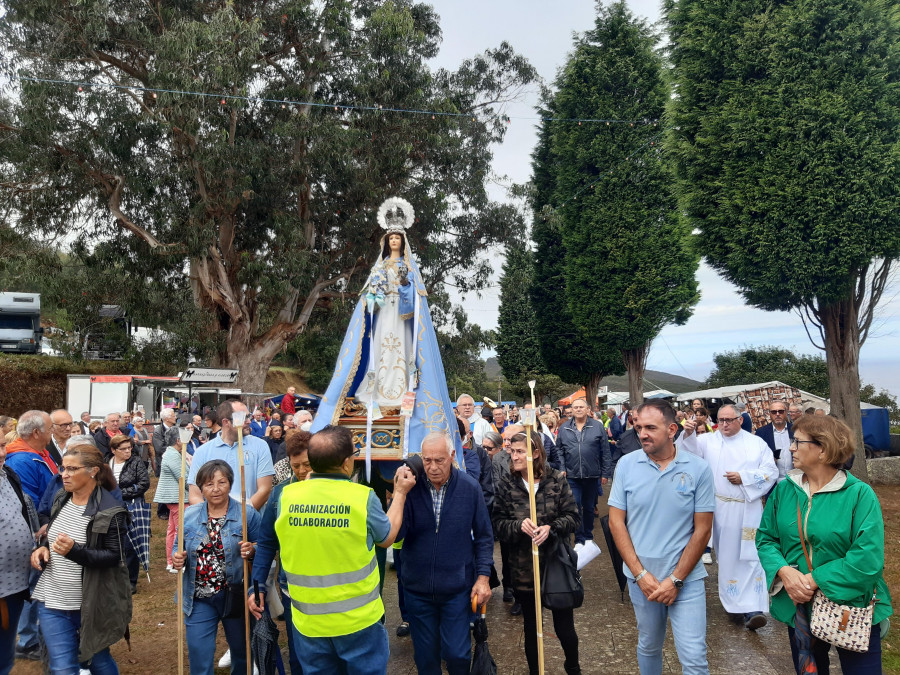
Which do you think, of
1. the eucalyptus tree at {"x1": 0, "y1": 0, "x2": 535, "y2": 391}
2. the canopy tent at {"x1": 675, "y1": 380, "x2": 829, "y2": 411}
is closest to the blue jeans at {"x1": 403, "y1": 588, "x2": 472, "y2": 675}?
the eucalyptus tree at {"x1": 0, "y1": 0, "x2": 535, "y2": 391}

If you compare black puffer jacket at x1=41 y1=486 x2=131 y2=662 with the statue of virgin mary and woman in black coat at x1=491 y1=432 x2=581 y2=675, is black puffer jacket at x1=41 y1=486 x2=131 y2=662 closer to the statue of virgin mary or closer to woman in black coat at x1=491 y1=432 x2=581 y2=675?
woman in black coat at x1=491 y1=432 x2=581 y2=675

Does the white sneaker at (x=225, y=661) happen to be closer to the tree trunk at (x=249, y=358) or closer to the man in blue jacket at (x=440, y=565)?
the man in blue jacket at (x=440, y=565)

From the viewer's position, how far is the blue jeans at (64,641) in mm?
3967

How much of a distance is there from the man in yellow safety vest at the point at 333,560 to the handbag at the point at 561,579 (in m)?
1.47

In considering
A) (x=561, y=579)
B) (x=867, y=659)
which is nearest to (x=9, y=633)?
(x=561, y=579)

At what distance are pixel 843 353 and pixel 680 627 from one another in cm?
981

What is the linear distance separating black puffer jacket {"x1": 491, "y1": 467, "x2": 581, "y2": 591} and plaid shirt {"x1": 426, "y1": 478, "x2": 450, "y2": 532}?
75 cm

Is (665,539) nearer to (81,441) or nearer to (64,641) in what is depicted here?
(64,641)

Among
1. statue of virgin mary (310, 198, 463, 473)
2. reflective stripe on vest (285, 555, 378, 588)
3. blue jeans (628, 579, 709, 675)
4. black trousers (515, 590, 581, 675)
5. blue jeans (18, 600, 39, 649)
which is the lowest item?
blue jeans (18, 600, 39, 649)

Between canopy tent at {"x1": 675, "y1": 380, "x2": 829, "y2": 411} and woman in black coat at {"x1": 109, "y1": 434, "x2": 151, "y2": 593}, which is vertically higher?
canopy tent at {"x1": 675, "y1": 380, "x2": 829, "y2": 411}

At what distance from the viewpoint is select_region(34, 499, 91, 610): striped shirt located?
4.01 metres

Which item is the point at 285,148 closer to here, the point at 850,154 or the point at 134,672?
the point at 850,154

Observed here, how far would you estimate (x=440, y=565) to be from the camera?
394 cm

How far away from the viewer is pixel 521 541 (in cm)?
466
